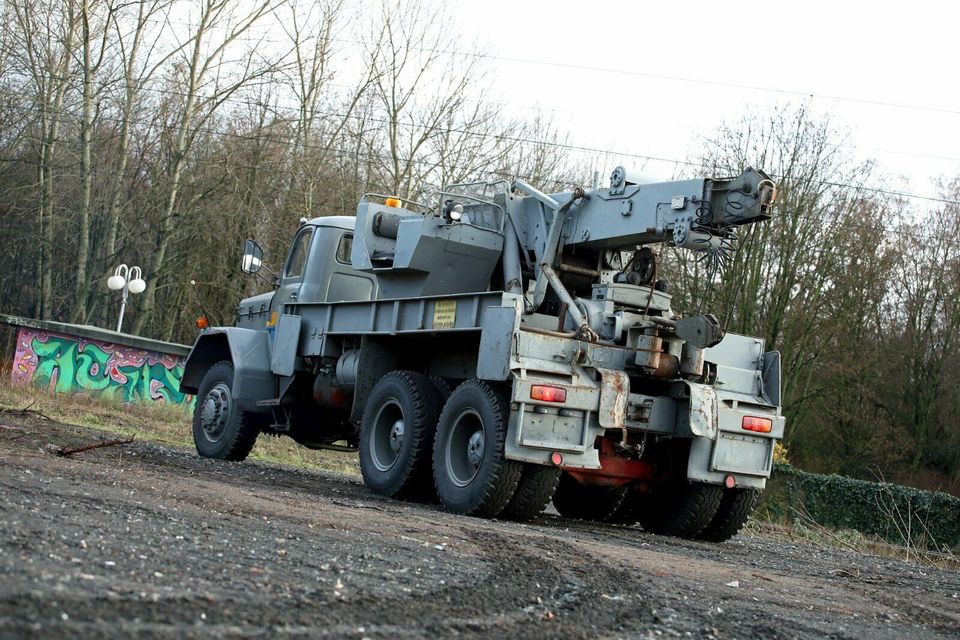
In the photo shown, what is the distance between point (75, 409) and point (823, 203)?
18.9 meters

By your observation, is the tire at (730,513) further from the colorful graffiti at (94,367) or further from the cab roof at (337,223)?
the colorful graffiti at (94,367)

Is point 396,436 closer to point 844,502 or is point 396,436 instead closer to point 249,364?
point 249,364

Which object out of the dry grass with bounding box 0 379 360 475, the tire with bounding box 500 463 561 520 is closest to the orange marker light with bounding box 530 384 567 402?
the tire with bounding box 500 463 561 520

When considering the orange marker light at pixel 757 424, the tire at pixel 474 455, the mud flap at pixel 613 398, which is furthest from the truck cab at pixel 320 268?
the orange marker light at pixel 757 424

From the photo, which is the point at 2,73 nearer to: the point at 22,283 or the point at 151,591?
the point at 22,283

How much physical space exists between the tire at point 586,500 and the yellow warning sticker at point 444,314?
2.31 meters

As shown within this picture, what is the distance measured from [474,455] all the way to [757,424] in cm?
244

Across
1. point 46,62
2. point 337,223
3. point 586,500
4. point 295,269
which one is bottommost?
point 586,500

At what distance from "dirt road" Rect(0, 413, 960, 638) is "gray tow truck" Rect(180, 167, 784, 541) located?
643 mm

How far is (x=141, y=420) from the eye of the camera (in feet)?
70.6

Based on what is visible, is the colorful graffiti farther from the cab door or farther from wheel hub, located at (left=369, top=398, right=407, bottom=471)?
wheel hub, located at (left=369, top=398, right=407, bottom=471)

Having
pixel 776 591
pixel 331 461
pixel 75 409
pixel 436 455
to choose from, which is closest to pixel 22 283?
pixel 75 409

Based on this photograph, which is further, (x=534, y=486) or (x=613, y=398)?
(x=534, y=486)

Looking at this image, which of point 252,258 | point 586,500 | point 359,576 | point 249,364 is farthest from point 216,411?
point 359,576
